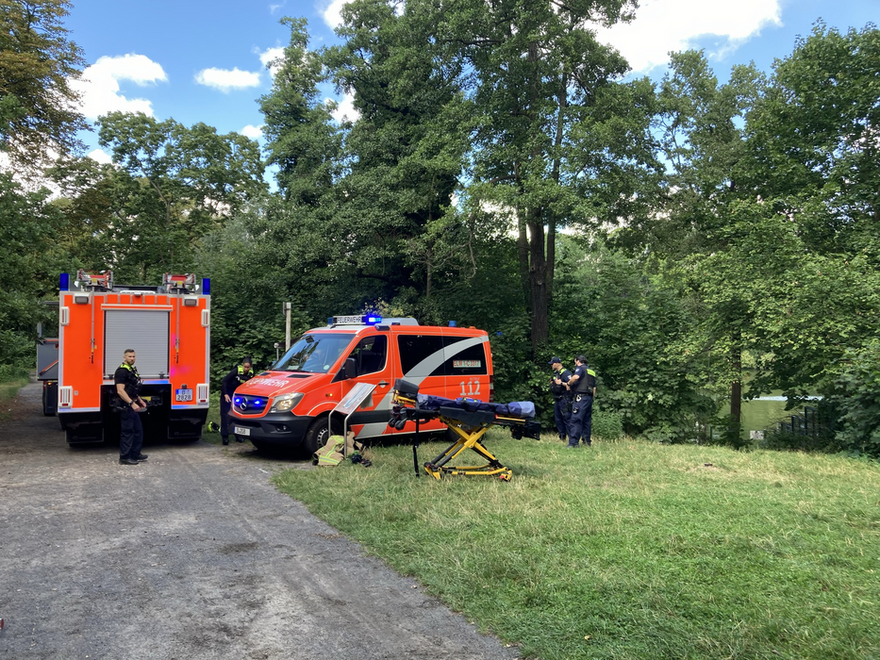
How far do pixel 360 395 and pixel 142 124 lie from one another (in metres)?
21.0

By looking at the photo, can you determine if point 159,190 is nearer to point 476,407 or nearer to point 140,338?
point 140,338

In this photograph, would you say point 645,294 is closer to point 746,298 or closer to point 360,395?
point 746,298

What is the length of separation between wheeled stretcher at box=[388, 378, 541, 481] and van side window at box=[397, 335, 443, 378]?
2784mm

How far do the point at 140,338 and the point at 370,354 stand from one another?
4.13m

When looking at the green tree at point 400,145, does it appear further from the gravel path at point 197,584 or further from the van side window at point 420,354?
the gravel path at point 197,584

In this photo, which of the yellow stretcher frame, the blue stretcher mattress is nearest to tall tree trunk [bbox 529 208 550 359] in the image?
the yellow stretcher frame

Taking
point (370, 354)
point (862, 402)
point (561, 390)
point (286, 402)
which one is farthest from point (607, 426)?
point (286, 402)

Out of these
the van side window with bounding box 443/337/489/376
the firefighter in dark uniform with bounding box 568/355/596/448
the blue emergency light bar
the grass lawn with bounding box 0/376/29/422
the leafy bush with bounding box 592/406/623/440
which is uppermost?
the blue emergency light bar

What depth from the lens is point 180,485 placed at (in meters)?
8.38

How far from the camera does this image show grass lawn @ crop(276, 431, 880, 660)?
375cm

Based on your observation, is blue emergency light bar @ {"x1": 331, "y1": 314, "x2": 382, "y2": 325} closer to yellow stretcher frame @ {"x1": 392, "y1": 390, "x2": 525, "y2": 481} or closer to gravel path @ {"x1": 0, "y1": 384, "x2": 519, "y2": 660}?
yellow stretcher frame @ {"x1": 392, "y1": 390, "x2": 525, "y2": 481}

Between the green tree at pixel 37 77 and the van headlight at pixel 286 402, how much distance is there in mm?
11338

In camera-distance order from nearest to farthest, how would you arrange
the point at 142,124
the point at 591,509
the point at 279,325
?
the point at 591,509
the point at 279,325
the point at 142,124

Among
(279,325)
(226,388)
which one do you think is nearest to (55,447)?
(226,388)
